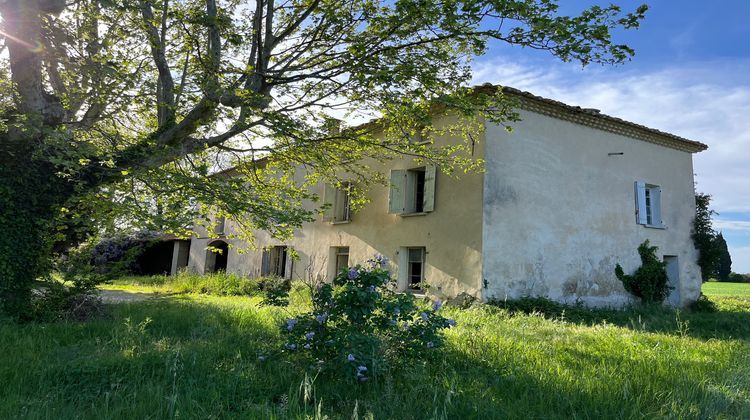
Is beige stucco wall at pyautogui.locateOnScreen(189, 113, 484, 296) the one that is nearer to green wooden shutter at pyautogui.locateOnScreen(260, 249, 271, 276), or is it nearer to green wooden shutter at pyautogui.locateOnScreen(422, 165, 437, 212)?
green wooden shutter at pyautogui.locateOnScreen(422, 165, 437, 212)

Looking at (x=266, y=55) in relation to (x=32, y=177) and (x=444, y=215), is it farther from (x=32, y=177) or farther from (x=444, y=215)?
(x=444, y=215)

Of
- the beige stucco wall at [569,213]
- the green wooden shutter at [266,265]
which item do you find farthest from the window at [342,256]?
the beige stucco wall at [569,213]

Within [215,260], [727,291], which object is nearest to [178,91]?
[215,260]

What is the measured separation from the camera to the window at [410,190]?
12.6 metres

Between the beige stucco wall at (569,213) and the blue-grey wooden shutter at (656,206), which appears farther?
the blue-grey wooden shutter at (656,206)

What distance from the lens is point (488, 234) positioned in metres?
11.3

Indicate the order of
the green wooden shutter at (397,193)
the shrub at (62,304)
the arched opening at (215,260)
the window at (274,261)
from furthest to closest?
1. the arched opening at (215,260)
2. the window at (274,261)
3. the green wooden shutter at (397,193)
4. the shrub at (62,304)

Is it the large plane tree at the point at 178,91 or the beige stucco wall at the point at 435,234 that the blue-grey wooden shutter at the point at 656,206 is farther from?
the large plane tree at the point at 178,91

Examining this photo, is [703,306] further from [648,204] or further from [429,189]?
[429,189]

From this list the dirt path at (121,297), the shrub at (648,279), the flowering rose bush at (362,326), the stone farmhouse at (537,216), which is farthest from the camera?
the shrub at (648,279)

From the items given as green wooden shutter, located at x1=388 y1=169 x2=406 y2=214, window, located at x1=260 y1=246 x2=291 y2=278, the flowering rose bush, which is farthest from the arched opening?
the flowering rose bush

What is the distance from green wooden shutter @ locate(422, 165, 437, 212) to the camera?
12.4 m

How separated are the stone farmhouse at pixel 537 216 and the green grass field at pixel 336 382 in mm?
4590

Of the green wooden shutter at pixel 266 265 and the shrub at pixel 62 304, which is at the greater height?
the green wooden shutter at pixel 266 265
